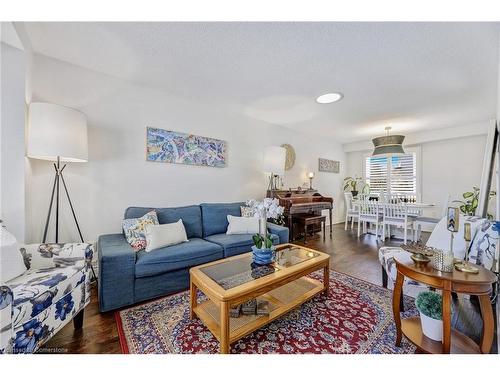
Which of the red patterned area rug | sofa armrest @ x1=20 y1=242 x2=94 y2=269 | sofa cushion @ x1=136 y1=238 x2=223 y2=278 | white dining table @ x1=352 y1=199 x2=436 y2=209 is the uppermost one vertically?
white dining table @ x1=352 y1=199 x2=436 y2=209

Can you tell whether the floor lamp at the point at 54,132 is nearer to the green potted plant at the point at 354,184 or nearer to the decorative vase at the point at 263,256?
the decorative vase at the point at 263,256

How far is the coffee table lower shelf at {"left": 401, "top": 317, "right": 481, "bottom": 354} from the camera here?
3.68 feet

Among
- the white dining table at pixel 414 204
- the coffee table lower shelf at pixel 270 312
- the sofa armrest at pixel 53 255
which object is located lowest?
the coffee table lower shelf at pixel 270 312

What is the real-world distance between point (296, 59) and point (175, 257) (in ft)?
7.26

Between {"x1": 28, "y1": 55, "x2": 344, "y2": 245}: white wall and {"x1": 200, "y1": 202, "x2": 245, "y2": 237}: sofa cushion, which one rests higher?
{"x1": 28, "y1": 55, "x2": 344, "y2": 245}: white wall

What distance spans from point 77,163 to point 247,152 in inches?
91.5

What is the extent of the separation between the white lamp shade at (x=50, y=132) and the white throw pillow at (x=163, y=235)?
0.94 metres

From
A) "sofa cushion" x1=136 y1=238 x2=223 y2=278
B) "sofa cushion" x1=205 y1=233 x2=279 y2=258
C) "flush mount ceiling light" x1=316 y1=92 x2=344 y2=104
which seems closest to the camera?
"sofa cushion" x1=136 y1=238 x2=223 y2=278

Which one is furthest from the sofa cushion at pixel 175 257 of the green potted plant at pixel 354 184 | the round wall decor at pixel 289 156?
the green potted plant at pixel 354 184

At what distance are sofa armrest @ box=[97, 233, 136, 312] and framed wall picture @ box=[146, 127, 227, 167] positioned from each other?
1291 millimetres

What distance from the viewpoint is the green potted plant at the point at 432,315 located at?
1166 mm

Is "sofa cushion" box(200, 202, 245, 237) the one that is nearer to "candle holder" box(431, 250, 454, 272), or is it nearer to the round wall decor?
the round wall decor

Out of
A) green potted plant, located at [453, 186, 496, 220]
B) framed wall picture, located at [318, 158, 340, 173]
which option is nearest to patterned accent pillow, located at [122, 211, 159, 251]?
framed wall picture, located at [318, 158, 340, 173]

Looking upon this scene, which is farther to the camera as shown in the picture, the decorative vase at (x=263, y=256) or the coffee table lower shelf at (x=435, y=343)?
the decorative vase at (x=263, y=256)
